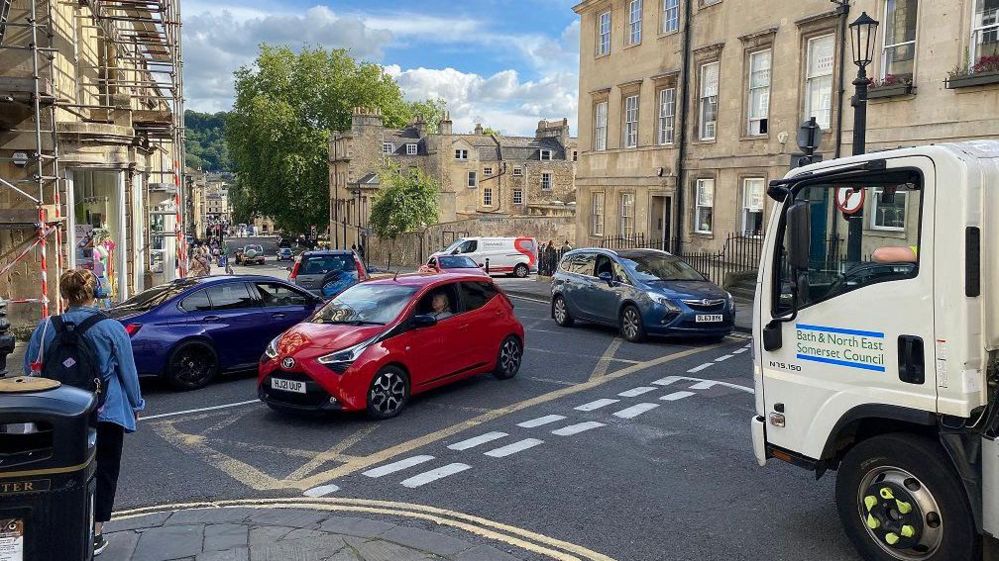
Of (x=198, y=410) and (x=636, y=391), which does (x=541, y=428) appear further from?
(x=198, y=410)

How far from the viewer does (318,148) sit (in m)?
67.6

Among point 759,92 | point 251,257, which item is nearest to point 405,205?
point 251,257

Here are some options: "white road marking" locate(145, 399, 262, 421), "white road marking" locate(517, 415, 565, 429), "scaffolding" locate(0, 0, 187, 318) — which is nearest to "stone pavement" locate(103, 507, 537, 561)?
"white road marking" locate(517, 415, 565, 429)

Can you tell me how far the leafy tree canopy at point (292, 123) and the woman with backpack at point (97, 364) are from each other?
61.7 metres

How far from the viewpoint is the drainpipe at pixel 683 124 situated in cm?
2478

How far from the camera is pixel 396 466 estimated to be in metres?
7.41

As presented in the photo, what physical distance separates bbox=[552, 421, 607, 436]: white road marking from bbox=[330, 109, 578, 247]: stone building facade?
58.6 metres

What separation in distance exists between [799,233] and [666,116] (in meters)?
21.5

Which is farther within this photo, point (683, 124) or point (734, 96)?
point (683, 124)

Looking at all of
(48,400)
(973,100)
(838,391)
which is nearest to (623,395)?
(838,391)

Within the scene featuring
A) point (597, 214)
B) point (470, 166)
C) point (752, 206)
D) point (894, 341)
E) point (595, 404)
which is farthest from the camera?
point (470, 166)

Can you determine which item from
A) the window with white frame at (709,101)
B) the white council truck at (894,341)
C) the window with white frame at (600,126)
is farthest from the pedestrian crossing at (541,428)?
the window with white frame at (600,126)

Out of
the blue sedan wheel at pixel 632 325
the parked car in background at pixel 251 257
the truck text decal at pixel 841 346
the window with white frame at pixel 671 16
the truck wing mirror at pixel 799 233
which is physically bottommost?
the parked car in background at pixel 251 257

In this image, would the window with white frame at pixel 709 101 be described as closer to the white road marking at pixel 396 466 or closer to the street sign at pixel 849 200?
the white road marking at pixel 396 466
